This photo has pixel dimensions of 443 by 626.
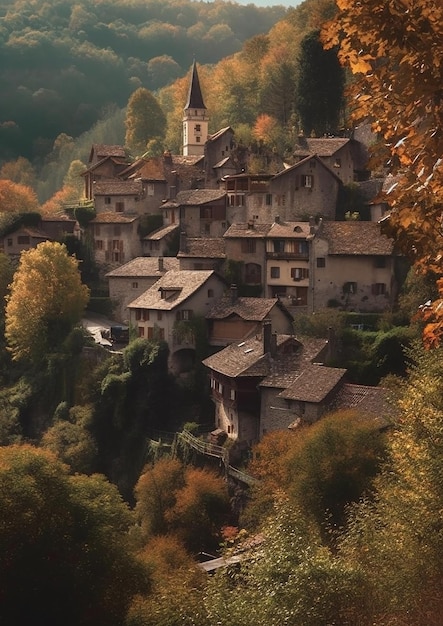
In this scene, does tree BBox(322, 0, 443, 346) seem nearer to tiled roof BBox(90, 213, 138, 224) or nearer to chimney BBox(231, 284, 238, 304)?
chimney BBox(231, 284, 238, 304)

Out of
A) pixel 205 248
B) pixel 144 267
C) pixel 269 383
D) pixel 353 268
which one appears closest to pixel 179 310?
pixel 205 248

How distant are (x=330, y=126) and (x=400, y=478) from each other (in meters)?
50.9

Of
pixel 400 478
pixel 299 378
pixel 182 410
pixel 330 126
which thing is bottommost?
pixel 182 410

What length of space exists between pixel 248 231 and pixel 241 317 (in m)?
7.89

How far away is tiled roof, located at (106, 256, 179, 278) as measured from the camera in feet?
217

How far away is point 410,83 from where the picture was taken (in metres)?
11.3

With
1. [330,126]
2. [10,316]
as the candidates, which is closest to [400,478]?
[10,316]

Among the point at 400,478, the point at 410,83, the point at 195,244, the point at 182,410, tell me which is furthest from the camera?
the point at 195,244

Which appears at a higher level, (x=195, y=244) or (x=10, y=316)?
(x=195, y=244)

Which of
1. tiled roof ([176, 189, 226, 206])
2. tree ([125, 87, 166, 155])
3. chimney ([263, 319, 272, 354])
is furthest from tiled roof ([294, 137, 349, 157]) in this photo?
tree ([125, 87, 166, 155])

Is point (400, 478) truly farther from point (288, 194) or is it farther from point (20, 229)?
point (20, 229)

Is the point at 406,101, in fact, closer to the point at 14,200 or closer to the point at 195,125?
the point at 195,125

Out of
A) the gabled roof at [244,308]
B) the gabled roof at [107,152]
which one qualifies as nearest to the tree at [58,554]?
the gabled roof at [244,308]

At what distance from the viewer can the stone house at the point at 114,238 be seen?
73.6m
